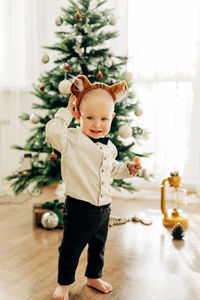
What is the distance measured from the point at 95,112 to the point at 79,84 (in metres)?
0.13

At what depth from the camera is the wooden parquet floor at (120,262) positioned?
1.64m

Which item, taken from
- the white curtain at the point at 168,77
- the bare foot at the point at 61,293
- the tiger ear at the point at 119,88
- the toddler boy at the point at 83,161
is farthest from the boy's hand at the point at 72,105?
the white curtain at the point at 168,77

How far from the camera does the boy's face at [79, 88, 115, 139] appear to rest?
147cm

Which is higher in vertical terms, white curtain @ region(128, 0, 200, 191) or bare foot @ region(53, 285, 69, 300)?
white curtain @ region(128, 0, 200, 191)

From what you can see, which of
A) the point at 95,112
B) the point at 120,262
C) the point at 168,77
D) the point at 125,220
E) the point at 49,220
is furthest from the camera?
the point at 168,77

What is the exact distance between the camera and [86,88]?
1490 mm

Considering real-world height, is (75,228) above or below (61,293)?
above

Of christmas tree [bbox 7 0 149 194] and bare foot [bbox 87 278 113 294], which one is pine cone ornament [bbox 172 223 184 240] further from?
bare foot [bbox 87 278 113 294]

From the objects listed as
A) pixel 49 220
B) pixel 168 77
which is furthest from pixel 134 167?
pixel 168 77

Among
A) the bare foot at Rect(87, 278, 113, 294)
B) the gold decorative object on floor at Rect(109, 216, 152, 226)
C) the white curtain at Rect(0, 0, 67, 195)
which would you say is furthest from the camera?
the white curtain at Rect(0, 0, 67, 195)

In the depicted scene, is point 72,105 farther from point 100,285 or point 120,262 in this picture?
point 120,262

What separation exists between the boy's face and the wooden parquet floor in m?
0.75

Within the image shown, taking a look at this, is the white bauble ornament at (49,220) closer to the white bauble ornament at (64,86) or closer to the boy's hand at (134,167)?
the white bauble ornament at (64,86)

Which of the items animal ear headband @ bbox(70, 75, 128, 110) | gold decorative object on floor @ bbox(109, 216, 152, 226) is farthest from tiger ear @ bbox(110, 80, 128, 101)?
gold decorative object on floor @ bbox(109, 216, 152, 226)
